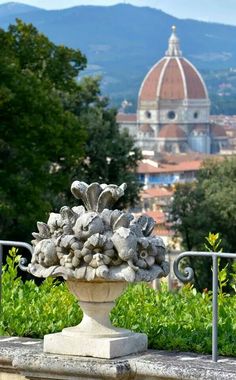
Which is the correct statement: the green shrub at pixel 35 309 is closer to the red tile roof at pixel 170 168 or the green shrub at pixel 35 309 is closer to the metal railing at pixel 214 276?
the metal railing at pixel 214 276

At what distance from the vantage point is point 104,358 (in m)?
5.75

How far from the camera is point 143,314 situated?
6711 millimetres

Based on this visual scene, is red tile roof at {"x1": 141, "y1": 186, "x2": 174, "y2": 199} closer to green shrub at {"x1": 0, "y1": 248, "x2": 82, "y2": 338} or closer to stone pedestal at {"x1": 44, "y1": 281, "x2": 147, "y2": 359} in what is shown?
green shrub at {"x1": 0, "y1": 248, "x2": 82, "y2": 338}

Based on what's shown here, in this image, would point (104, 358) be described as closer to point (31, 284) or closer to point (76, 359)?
point (76, 359)

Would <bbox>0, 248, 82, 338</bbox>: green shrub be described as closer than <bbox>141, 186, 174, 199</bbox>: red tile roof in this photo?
Yes

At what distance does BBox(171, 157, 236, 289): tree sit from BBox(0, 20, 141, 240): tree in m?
8.65

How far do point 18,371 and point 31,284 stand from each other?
1.83 meters

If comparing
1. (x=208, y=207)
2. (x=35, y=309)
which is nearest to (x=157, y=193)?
(x=208, y=207)

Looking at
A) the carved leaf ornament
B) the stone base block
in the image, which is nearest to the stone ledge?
the stone base block

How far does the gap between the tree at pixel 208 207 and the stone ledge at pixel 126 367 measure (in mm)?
34003

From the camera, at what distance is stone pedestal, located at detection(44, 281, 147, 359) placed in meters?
5.76

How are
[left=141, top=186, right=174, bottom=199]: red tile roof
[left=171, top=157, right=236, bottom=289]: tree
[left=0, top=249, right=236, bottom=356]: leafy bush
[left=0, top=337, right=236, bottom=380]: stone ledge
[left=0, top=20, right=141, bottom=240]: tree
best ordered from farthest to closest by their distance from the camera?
[left=141, top=186, right=174, bottom=199]: red tile roof, [left=171, top=157, right=236, bottom=289]: tree, [left=0, top=20, right=141, bottom=240]: tree, [left=0, top=249, right=236, bottom=356]: leafy bush, [left=0, top=337, right=236, bottom=380]: stone ledge

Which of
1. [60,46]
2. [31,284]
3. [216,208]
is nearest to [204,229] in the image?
[216,208]

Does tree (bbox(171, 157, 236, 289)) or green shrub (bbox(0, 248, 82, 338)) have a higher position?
tree (bbox(171, 157, 236, 289))
